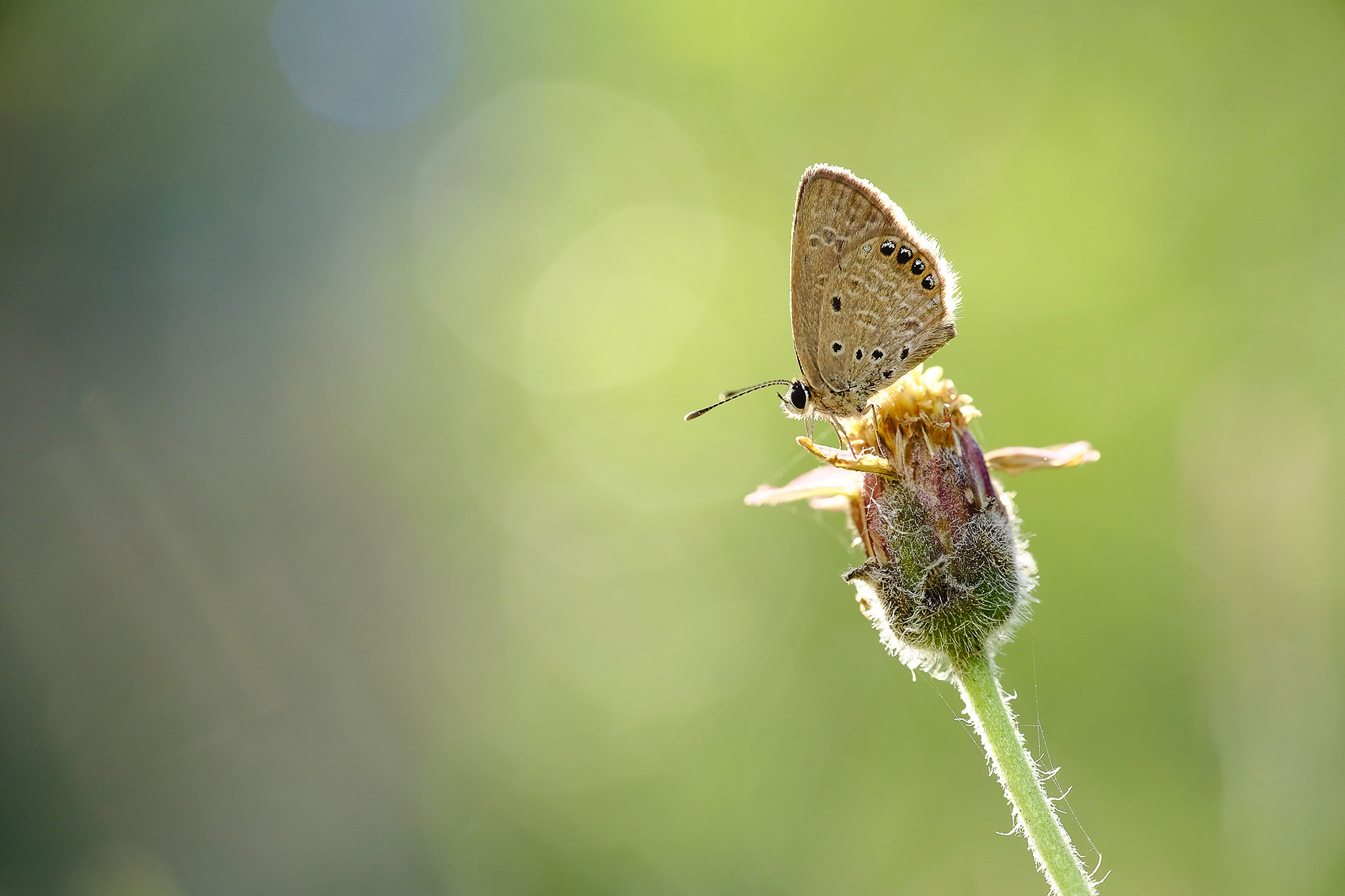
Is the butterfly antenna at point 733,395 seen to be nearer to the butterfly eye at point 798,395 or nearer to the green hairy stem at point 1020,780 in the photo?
the butterfly eye at point 798,395

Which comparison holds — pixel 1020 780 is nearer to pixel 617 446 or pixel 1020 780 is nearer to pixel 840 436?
pixel 840 436

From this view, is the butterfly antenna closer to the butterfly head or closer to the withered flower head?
the butterfly head

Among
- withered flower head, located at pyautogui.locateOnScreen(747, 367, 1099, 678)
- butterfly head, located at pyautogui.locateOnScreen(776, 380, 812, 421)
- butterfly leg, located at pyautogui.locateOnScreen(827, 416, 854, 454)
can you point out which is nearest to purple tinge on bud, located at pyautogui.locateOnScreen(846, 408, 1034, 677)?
withered flower head, located at pyautogui.locateOnScreen(747, 367, 1099, 678)

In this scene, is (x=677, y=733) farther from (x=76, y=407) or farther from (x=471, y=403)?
(x=76, y=407)

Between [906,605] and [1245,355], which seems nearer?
[906,605]

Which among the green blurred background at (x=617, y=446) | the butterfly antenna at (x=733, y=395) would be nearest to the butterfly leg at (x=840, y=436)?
the butterfly antenna at (x=733, y=395)

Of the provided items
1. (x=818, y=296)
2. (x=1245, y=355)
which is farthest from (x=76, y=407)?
(x=1245, y=355)
